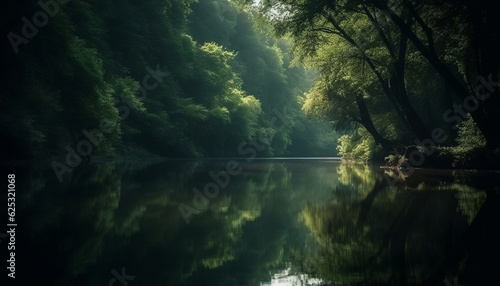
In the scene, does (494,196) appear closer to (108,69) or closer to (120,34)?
(108,69)

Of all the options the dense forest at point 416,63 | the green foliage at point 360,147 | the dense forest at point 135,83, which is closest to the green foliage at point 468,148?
the dense forest at point 416,63

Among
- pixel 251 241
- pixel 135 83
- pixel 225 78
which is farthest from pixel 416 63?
pixel 225 78

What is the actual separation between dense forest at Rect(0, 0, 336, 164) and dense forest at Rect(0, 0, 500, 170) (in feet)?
0.27

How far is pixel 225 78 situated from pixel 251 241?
41846 mm

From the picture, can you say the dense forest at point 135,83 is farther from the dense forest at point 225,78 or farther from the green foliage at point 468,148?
the green foliage at point 468,148

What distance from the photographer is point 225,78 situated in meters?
46.2

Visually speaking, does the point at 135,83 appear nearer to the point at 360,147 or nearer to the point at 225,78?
the point at 225,78

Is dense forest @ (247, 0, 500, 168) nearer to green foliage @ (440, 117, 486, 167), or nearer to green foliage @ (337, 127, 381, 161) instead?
green foliage @ (440, 117, 486, 167)

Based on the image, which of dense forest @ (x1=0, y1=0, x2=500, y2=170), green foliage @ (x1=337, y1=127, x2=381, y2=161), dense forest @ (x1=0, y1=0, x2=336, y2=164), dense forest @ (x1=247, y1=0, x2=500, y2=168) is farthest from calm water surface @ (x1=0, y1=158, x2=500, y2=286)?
green foliage @ (x1=337, y1=127, x2=381, y2=161)

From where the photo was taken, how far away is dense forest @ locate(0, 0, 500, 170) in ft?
57.5

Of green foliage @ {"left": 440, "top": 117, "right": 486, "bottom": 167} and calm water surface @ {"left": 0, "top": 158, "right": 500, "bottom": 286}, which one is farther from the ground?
green foliage @ {"left": 440, "top": 117, "right": 486, "bottom": 167}

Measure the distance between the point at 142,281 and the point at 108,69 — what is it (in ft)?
97.6

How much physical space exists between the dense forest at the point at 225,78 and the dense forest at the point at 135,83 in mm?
82

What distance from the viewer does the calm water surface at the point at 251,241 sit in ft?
12.0
